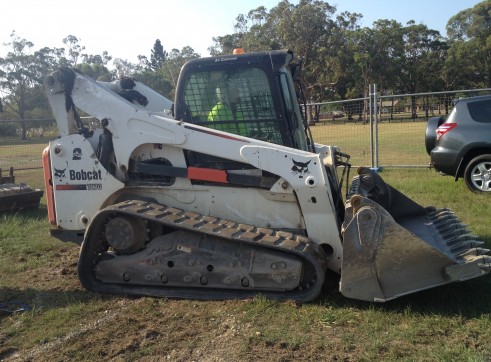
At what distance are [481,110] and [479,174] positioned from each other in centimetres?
122

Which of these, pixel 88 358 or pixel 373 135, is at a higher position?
pixel 373 135

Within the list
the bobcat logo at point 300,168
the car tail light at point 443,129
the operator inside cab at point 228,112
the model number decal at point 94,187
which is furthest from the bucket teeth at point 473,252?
the car tail light at point 443,129

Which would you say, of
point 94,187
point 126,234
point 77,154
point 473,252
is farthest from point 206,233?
point 473,252

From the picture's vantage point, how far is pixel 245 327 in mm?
3926

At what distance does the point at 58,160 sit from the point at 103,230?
0.95m

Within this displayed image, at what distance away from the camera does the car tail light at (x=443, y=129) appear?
30.0ft

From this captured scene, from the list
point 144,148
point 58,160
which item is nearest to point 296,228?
point 144,148

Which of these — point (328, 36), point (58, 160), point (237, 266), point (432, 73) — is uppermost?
point (328, 36)

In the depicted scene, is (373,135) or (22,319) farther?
(373,135)

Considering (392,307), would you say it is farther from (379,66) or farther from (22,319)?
(379,66)

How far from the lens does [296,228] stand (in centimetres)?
462

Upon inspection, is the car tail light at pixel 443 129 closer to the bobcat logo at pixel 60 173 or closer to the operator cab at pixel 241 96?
the operator cab at pixel 241 96

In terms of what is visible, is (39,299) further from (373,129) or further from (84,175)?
(373,129)

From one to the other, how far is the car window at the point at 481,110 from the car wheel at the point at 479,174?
707mm
